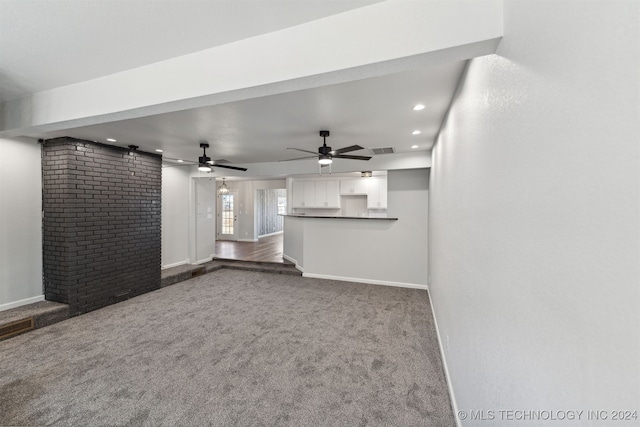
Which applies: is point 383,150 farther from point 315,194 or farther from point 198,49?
point 315,194

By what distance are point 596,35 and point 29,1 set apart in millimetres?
2274

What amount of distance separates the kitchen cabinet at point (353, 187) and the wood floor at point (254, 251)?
2585 millimetres

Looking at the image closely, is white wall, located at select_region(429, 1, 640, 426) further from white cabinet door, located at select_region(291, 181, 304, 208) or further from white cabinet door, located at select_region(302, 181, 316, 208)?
white cabinet door, located at select_region(291, 181, 304, 208)

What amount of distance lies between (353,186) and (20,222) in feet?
20.9

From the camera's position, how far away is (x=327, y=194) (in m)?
7.48

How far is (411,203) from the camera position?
485 cm

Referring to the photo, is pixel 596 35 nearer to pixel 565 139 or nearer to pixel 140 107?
pixel 565 139

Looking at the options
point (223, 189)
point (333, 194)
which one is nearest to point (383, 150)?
point (333, 194)

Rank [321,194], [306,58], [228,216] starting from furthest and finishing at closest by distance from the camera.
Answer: [228,216] < [321,194] < [306,58]

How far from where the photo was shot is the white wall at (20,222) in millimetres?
3430

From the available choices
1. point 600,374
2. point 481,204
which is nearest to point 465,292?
point 481,204

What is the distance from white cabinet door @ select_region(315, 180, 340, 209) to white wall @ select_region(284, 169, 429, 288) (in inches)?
76.5

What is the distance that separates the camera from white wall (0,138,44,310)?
11.3 feet

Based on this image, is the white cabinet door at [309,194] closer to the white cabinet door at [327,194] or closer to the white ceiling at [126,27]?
the white cabinet door at [327,194]
